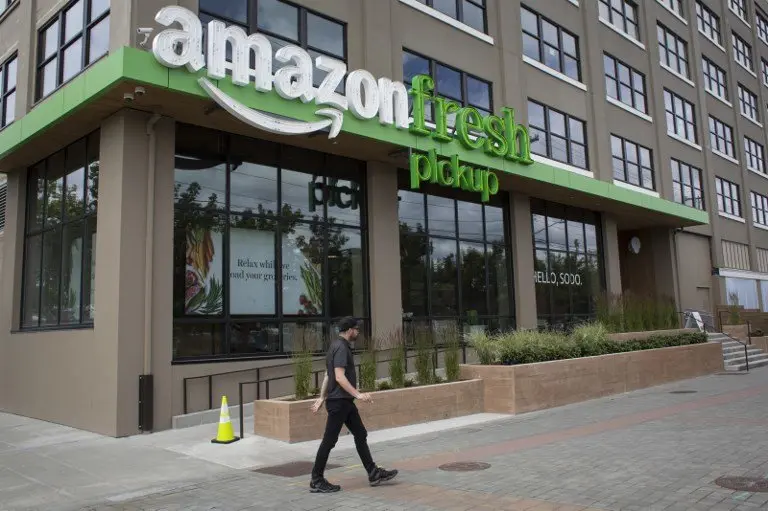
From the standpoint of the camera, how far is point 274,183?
1530cm

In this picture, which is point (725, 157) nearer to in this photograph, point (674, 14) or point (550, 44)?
point (674, 14)

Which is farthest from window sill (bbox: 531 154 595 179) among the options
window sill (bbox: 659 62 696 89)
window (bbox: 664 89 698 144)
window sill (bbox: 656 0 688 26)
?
window sill (bbox: 656 0 688 26)

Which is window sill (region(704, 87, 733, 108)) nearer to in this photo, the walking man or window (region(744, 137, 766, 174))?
window (region(744, 137, 766, 174))

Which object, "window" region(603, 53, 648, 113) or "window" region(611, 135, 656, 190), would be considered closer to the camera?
"window" region(611, 135, 656, 190)

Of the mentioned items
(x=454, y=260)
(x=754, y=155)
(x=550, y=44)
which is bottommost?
(x=454, y=260)

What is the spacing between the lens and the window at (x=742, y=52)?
38556 mm

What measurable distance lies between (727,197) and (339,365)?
32649 mm

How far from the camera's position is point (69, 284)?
577 inches

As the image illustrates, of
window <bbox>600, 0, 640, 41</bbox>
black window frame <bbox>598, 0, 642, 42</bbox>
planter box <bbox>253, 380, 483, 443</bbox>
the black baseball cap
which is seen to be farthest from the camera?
black window frame <bbox>598, 0, 642, 42</bbox>

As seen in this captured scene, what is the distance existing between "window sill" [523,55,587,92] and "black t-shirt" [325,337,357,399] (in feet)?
55.8

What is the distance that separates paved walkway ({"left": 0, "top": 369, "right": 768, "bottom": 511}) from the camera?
681cm

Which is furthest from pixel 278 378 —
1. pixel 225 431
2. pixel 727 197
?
pixel 727 197

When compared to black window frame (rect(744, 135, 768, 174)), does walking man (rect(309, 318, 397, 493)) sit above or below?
below

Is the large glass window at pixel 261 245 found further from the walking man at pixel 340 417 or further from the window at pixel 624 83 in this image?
the window at pixel 624 83
